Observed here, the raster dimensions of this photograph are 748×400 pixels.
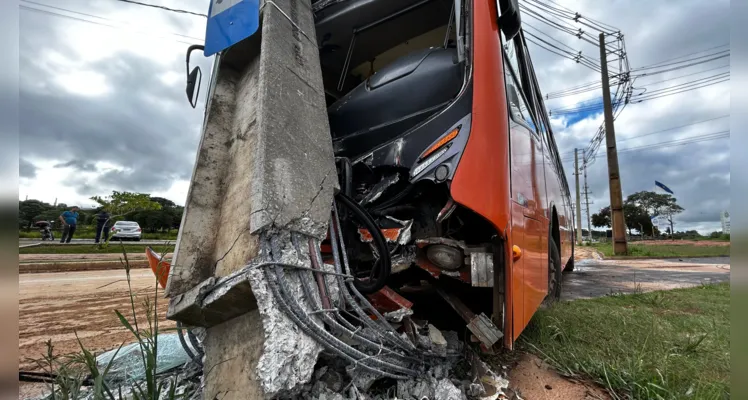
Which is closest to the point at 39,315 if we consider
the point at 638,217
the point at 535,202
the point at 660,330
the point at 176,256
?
the point at 176,256

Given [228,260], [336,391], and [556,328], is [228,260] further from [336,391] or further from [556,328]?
[556,328]

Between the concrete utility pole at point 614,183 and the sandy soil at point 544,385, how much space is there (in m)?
12.3

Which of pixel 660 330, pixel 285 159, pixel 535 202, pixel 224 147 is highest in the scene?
pixel 224 147

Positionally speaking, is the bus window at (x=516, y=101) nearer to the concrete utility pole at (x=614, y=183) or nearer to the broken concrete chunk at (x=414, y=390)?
the broken concrete chunk at (x=414, y=390)

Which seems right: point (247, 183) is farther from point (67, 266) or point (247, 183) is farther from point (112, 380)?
point (67, 266)

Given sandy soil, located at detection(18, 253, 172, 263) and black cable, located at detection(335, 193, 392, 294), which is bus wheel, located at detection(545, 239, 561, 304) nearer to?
black cable, located at detection(335, 193, 392, 294)

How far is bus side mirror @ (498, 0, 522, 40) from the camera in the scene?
7.20 ft

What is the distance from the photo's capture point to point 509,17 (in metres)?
2.26

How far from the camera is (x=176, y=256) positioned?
1795 millimetres

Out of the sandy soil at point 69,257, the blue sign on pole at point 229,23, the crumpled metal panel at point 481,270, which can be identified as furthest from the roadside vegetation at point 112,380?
the sandy soil at point 69,257

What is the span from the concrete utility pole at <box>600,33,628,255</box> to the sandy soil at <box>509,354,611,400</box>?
1234cm

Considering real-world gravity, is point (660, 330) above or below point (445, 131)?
below

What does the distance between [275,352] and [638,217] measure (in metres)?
57.9

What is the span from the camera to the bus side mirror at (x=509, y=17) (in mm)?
2193
